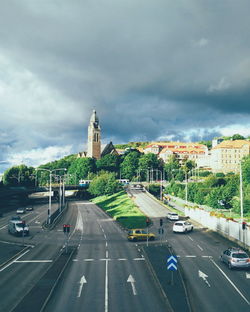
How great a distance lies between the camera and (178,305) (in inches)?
698

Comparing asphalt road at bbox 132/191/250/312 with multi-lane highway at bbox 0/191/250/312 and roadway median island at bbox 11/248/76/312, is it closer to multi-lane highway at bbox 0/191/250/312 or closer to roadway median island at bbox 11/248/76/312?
multi-lane highway at bbox 0/191/250/312

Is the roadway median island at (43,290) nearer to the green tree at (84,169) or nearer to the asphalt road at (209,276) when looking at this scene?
the asphalt road at (209,276)

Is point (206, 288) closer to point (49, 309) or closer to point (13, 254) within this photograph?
point (49, 309)

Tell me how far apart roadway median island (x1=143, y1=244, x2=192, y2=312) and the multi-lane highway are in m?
0.35

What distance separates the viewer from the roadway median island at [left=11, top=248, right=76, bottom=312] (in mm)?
17753

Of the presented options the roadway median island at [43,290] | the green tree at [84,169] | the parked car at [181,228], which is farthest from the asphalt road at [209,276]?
the green tree at [84,169]

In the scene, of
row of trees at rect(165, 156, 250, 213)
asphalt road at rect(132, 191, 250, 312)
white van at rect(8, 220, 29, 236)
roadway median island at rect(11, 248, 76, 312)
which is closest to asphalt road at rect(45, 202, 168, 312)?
roadway median island at rect(11, 248, 76, 312)

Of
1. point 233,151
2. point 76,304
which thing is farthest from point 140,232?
point 233,151

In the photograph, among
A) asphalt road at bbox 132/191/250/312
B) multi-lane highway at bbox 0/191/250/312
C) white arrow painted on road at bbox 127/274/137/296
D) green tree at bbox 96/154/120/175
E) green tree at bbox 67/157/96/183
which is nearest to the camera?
multi-lane highway at bbox 0/191/250/312

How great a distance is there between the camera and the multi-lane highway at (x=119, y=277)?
18.8m

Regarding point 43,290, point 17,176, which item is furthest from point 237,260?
point 17,176

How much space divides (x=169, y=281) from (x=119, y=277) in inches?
158

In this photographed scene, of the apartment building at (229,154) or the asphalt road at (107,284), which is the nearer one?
the asphalt road at (107,284)

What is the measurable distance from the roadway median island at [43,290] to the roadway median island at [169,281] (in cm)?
707
